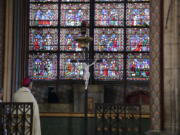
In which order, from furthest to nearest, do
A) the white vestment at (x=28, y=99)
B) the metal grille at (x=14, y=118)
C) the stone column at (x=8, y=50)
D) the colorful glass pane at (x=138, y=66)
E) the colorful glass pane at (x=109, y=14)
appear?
the colorful glass pane at (x=109, y=14) → the colorful glass pane at (x=138, y=66) → the stone column at (x=8, y=50) → the white vestment at (x=28, y=99) → the metal grille at (x=14, y=118)

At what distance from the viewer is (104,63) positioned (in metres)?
19.2

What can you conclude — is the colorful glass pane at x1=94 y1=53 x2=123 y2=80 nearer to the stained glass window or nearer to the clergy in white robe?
the stained glass window

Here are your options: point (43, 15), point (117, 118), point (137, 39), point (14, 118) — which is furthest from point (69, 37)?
point (14, 118)

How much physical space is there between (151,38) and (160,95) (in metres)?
1.10

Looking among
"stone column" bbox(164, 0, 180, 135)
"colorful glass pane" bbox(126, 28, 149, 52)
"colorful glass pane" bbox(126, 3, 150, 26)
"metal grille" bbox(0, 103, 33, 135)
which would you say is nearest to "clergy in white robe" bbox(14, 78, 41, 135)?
"metal grille" bbox(0, 103, 33, 135)

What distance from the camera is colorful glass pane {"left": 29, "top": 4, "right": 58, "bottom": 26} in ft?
64.3

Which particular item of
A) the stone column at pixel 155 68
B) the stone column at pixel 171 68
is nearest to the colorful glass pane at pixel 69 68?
the stone column at pixel 155 68

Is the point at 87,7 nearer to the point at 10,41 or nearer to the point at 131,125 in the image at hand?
the point at 10,41

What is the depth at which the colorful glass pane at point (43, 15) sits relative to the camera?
64.3ft

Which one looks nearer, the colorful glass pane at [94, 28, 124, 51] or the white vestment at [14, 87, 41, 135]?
the white vestment at [14, 87, 41, 135]

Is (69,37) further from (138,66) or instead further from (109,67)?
(138,66)

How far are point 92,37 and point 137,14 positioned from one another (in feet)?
5.78

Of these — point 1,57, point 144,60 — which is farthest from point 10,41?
point 144,60

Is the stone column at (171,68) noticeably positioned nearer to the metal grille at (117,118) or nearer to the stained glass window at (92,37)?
the metal grille at (117,118)
